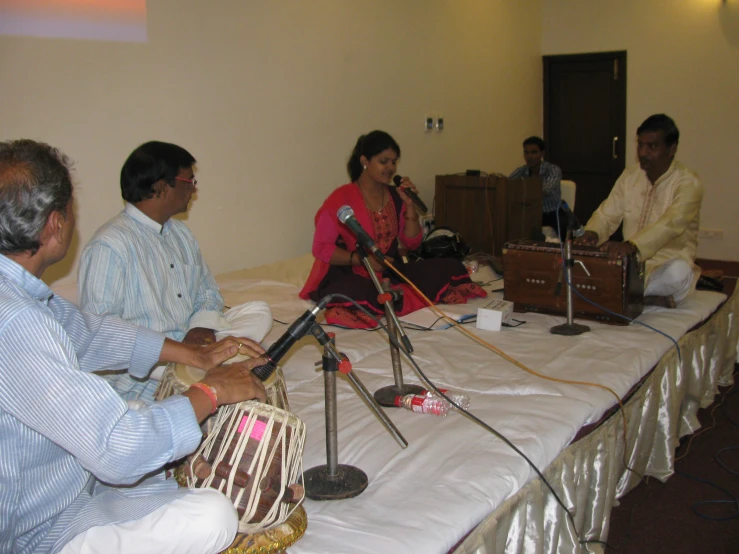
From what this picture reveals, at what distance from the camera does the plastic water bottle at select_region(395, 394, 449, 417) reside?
228 centimetres

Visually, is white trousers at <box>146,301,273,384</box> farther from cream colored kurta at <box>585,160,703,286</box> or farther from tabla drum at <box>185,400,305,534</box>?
cream colored kurta at <box>585,160,703,286</box>

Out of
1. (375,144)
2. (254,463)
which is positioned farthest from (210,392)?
(375,144)

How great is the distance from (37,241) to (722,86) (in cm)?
693

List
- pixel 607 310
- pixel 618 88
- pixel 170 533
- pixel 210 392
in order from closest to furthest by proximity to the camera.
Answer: pixel 170 533, pixel 210 392, pixel 607 310, pixel 618 88

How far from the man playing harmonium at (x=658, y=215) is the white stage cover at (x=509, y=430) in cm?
16

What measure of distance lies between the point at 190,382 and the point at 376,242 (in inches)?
83.7

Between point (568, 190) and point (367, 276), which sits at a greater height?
point (568, 190)

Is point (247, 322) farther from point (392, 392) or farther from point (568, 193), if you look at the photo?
point (568, 193)

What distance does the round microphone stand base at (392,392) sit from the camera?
2.37m

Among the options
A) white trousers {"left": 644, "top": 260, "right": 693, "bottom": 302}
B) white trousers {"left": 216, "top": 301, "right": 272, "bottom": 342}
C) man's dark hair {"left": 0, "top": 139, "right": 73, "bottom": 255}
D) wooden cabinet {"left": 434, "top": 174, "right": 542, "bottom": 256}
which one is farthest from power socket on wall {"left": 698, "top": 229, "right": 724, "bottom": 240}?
man's dark hair {"left": 0, "top": 139, "right": 73, "bottom": 255}

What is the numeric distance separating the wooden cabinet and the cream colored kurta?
151cm

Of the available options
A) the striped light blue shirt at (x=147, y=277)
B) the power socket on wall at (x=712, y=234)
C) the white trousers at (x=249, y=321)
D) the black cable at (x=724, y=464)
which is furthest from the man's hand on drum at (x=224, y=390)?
the power socket on wall at (x=712, y=234)

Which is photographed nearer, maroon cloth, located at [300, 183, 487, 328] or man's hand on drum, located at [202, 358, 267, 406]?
man's hand on drum, located at [202, 358, 267, 406]

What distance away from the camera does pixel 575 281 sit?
3.31 m
